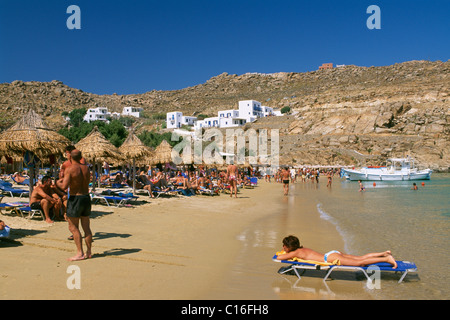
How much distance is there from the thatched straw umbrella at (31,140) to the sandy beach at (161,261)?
1.51 metres

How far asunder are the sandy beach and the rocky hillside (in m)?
39.7

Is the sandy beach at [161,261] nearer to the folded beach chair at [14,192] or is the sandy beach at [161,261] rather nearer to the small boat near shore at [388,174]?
the folded beach chair at [14,192]

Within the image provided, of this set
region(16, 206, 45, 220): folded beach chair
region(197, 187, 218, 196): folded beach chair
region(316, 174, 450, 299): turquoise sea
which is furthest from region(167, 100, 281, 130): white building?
region(16, 206, 45, 220): folded beach chair

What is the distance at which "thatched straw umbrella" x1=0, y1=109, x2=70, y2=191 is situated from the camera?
7.64 metres

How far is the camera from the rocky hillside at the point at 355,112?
49.8 metres

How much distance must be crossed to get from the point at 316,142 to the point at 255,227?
47622 mm

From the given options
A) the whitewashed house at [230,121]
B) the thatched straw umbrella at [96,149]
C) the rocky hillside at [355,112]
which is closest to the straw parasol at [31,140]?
the thatched straw umbrella at [96,149]

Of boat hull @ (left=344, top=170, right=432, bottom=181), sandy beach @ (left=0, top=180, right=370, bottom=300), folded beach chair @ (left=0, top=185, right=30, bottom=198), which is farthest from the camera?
boat hull @ (left=344, top=170, right=432, bottom=181)

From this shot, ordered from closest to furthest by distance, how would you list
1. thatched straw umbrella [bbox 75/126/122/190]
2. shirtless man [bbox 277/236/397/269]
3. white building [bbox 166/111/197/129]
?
shirtless man [bbox 277/236/397/269], thatched straw umbrella [bbox 75/126/122/190], white building [bbox 166/111/197/129]

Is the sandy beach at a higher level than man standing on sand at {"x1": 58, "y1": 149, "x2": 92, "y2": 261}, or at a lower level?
lower

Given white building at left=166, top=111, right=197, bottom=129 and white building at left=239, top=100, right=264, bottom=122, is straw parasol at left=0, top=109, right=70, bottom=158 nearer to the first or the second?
white building at left=239, top=100, right=264, bottom=122

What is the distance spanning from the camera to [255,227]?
8422mm

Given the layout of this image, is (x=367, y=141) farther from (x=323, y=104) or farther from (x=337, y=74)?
(x=337, y=74)
